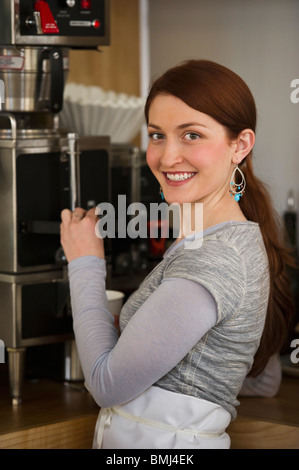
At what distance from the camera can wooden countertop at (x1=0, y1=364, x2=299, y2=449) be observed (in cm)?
171

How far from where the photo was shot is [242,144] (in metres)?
1.48

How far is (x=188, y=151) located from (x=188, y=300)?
0.28 metres

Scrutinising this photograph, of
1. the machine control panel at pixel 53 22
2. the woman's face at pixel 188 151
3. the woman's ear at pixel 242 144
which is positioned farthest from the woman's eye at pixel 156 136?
the machine control panel at pixel 53 22

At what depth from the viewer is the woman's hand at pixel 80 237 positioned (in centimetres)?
153

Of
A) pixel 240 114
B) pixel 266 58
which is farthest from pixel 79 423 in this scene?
pixel 266 58

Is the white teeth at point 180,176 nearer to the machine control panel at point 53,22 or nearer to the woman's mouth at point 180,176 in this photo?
the woman's mouth at point 180,176

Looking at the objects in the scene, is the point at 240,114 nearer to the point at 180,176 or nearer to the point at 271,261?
the point at 180,176

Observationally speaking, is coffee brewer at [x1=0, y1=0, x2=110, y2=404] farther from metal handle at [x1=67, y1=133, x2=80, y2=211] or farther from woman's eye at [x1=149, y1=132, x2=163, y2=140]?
woman's eye at [x1=149, y1=132, x2=163, y2=140]

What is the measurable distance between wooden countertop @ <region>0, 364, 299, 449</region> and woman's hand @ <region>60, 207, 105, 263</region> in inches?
16.3

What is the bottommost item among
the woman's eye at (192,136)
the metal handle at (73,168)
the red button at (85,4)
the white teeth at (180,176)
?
the metal handle at (73,168)

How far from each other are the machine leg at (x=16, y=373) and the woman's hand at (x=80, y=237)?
398 mm

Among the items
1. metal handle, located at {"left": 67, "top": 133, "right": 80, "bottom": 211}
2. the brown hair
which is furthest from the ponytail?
metal handle, located at {"left": 67, "top": 133, "right": 80, "bottom": 211}

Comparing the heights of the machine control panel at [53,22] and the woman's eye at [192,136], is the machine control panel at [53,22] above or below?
above

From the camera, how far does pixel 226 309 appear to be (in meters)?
1.36
